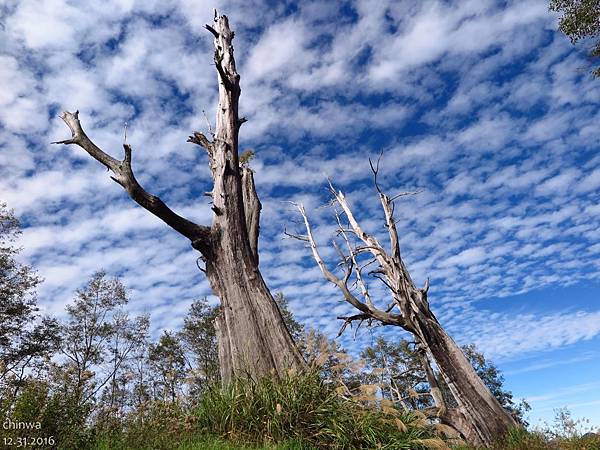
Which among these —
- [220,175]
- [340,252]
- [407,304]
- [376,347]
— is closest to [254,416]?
[220,175]

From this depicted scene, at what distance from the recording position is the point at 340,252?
495 inches

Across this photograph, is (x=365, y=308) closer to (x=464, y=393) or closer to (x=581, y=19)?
(x=464, y=393)

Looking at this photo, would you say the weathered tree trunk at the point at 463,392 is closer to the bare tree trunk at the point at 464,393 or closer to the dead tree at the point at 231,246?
the bare tree trunk at the point at 464,393

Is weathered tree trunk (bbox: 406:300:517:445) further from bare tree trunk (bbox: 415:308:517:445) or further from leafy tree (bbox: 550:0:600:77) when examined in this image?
leafy tree (bbox: 550:0:600:77)

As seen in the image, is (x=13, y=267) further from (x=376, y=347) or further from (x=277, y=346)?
A: (x=376, y=347)

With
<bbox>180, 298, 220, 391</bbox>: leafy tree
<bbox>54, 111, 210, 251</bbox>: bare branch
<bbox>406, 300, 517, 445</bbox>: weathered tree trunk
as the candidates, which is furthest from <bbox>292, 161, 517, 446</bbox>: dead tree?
<bbox>180, 298, 220, 391</bbox>: leafy tree

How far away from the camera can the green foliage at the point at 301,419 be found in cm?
525

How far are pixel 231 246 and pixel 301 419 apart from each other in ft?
12.1

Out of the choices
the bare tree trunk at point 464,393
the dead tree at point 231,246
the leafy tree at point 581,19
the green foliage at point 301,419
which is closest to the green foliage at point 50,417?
the green foliage at point 301,419

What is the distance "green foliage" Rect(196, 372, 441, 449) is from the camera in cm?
525

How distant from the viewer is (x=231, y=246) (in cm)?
823

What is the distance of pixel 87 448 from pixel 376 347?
29.3 metres

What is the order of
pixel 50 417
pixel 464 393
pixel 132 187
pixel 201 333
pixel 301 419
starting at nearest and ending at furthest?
pixel 50 417
pixel 301 419
pixel 132 187
pixel 464 393
pixel 201 333

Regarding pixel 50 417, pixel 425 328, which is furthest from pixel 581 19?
pixel 50 417
